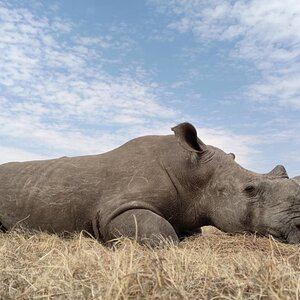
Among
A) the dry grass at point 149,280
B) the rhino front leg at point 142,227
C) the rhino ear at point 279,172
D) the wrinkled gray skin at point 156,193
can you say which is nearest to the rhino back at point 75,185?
the wrinkled gray skin at point 156,193

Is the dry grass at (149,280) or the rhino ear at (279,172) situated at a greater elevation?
the rhino ear at (279,172)

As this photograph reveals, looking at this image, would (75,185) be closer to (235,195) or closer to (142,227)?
(142,227)

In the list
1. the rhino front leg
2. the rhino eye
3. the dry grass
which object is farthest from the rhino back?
the dry grass

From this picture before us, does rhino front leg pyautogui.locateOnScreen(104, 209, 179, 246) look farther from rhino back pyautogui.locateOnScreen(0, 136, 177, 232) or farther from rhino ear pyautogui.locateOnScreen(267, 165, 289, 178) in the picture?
rhino ear pyautogui.locateOnScreen(267, 165, 289, 178)

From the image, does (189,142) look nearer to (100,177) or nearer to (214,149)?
(214,149)

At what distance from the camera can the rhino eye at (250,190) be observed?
6266mm

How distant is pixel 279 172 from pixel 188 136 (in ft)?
4.38

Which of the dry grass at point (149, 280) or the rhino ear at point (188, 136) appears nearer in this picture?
the dry grass at point (149, 280)

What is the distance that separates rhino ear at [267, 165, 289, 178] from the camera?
662cm

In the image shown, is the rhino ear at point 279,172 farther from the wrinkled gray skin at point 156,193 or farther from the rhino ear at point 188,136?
the rhino ear at point 188,136

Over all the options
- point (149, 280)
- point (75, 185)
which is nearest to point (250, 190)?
point (75, 185)

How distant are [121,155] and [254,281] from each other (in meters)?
4.27

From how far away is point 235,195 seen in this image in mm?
6402

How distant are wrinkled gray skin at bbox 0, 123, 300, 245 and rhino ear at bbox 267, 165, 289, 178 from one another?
0.5 inches
